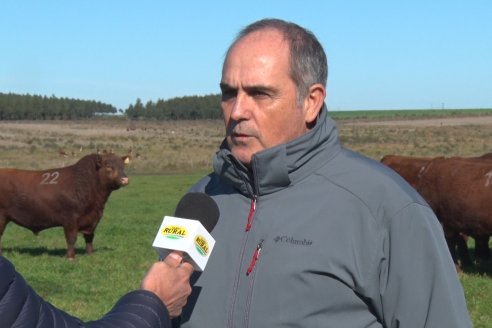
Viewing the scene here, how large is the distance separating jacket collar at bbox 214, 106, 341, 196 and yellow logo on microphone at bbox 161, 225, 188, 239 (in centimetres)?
44

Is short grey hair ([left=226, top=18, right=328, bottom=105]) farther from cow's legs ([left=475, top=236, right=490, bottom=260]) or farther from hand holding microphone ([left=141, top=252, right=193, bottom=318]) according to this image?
cow's legs ([left=475, top=236, right=490, bottom=260])

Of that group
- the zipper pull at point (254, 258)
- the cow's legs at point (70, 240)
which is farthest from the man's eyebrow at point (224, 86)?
the cow's legs at point (70, 240)

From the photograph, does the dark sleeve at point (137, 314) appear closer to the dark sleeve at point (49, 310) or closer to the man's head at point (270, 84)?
the dark sleeve at point (49, 310)

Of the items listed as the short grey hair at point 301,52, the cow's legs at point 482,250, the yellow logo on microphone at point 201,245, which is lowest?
the cow's legs at point 482,250

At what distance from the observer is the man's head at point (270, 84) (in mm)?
2922

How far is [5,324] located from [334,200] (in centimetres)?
122

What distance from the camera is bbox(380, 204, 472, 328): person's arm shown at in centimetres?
266

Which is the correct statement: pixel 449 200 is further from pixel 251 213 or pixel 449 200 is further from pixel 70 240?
pixel 251 213

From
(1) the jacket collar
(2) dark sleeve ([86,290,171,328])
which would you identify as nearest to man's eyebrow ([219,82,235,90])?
(1) the jacket collar

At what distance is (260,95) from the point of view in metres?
2.95

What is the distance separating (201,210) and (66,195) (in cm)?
1210

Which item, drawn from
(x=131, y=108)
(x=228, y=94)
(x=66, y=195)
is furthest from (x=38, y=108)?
(x=228, y=94)

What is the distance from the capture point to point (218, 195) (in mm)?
3145

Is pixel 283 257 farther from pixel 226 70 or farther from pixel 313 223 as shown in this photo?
pixel 226 70
